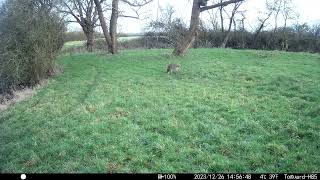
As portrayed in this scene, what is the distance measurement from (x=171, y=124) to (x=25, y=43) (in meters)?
11.8

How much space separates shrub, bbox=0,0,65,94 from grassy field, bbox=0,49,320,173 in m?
1.43

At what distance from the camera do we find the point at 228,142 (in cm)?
999

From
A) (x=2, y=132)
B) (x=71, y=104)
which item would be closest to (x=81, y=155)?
(x=2, y=132)

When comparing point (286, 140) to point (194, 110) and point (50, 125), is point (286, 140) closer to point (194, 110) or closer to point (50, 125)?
point (194, 110)

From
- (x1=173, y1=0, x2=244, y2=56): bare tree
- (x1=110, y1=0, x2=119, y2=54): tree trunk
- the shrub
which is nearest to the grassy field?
the shrub

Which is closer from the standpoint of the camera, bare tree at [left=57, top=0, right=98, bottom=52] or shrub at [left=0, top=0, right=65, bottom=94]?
shrub at [left=0, top=0, right=65, bottom=94]

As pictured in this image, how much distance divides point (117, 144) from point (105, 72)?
13371 millimetres

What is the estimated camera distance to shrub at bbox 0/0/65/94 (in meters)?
19.7

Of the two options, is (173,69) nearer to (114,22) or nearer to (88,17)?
(114,22)

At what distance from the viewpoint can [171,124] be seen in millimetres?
11492

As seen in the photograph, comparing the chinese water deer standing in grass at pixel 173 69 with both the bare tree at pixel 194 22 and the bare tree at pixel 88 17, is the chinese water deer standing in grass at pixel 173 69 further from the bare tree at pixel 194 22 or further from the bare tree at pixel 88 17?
the bare tree at pixel 88 17

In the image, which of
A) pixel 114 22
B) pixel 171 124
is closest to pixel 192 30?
pixel 114 22

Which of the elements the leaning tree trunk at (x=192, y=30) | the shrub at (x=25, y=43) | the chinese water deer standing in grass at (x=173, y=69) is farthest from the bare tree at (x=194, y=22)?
the shrub at (x=25, y=43)

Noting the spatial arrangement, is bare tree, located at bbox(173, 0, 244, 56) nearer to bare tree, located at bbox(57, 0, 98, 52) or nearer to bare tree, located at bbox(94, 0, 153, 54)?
bare tree, located at bbox(94, 0, 153, 54)
